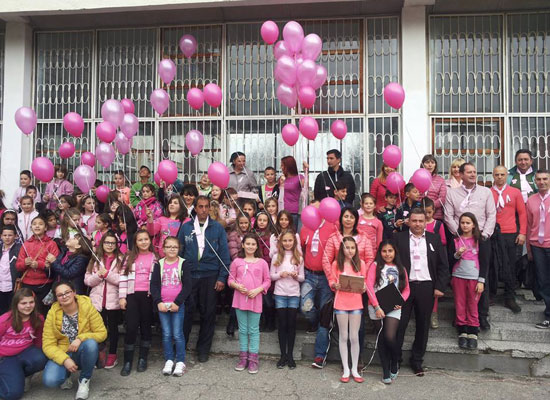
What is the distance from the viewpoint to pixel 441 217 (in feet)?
17.6

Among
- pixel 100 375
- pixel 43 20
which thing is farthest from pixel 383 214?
pixel 43 20

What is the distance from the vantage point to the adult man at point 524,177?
555 cm

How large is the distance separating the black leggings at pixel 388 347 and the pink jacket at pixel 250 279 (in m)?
1.20

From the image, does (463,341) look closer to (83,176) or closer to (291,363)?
(291,363)

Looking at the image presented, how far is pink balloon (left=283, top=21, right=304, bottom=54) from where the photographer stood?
531 centimetres

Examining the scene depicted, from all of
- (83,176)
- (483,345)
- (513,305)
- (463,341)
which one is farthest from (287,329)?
(83,176)

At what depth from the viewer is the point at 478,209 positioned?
4.97m

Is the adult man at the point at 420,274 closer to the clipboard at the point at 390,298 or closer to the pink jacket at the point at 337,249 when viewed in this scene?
the clipboard at the point at 390,298

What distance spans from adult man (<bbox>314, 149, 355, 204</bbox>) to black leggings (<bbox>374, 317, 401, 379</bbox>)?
178 cm

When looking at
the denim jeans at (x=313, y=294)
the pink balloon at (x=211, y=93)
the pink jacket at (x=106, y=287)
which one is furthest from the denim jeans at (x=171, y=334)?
the pink balloon at (x=211, y=93)

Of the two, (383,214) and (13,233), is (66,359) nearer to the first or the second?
(13,233)

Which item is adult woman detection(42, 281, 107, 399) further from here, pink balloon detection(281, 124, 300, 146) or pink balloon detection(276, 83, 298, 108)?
pink balloon detection(276, 83, 298, 108)

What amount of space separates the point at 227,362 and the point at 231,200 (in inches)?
77.5

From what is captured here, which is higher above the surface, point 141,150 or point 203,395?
point 141,150
